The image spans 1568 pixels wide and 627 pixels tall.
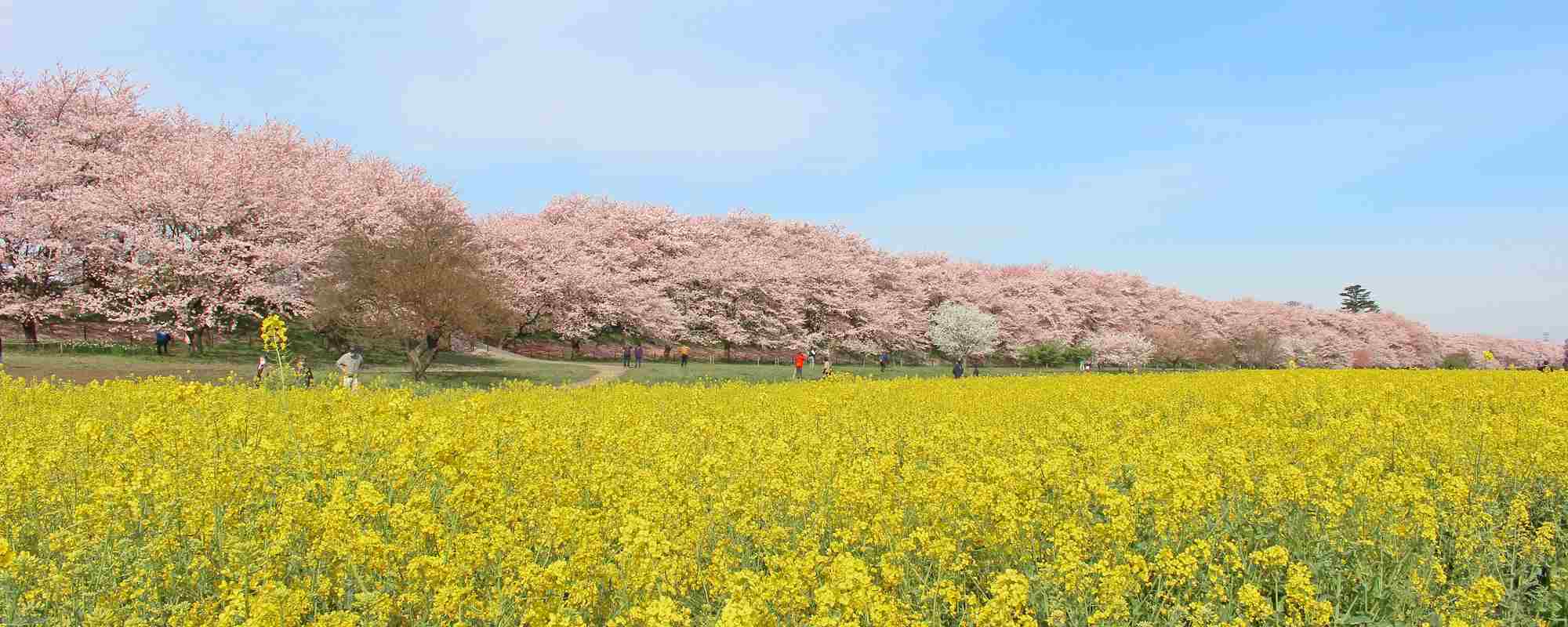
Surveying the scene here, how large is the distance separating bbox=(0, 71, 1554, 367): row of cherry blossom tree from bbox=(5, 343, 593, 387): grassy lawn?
2104mm

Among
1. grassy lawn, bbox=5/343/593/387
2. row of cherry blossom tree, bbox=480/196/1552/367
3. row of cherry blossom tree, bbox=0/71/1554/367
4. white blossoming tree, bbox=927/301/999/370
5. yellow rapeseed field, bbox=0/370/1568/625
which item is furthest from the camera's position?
white blossoming tree, bbox=927/301/999/370

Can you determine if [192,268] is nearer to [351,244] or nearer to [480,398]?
[351,244]

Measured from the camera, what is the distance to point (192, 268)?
3619 cm

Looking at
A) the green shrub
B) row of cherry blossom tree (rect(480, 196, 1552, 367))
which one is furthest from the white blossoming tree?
the green shrub

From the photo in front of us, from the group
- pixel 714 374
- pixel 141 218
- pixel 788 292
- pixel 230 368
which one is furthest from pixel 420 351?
pixel 788 292

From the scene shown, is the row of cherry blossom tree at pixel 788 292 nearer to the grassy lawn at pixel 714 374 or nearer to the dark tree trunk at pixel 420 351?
the grassy lawn at pixel 714 374

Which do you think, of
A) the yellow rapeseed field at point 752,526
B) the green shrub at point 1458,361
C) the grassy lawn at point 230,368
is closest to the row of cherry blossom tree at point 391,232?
the grassy lawn at point 230,368

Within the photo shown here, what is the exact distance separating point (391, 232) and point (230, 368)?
1280 centimetres

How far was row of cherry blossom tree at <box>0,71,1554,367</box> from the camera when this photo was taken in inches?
1437

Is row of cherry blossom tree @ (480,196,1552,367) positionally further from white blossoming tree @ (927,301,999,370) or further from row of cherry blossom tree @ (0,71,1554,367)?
white blossoming tree @ (927,301,999,370)

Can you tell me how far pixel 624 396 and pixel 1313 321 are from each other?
99.0 metres

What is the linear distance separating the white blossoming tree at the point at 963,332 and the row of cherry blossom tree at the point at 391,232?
2.61 m

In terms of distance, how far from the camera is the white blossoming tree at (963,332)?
→ 61.1 m

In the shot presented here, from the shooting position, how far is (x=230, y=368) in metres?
32.0
